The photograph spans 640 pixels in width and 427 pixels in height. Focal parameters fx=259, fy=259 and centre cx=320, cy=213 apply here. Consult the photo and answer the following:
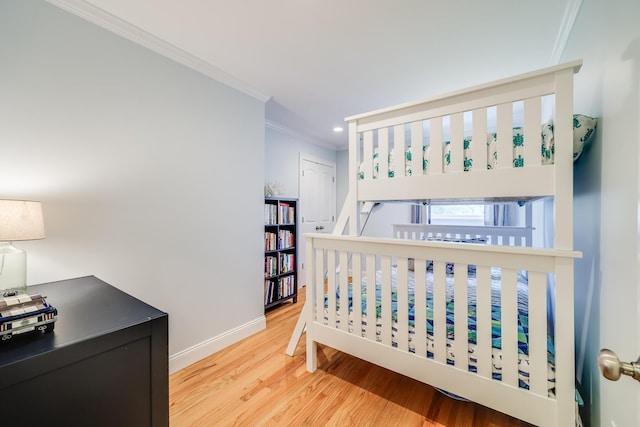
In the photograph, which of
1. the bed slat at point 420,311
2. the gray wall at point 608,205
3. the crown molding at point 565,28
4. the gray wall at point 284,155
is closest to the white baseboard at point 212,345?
the bed slat at point 420,311

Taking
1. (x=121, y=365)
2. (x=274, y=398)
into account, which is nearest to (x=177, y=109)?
(x=121, y=365)

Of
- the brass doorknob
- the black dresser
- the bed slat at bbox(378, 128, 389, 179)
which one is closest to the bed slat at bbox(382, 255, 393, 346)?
the bed slat at bbox(378, 128, 389, 179)

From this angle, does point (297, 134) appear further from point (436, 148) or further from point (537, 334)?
point (537, 334)

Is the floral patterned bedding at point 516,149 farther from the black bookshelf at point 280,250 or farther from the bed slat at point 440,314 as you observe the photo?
the black bookshelf at point 280,250

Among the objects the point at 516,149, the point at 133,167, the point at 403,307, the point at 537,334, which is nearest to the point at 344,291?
the point at 403,307

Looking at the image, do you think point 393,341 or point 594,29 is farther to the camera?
point 393,341

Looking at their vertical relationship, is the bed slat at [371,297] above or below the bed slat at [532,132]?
below

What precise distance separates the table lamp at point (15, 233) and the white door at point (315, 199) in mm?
2893

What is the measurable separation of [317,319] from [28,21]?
2.28 m

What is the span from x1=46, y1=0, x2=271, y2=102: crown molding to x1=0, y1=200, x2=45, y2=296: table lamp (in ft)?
3.66

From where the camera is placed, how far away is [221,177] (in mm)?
2143

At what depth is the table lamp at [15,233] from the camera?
1.01 m

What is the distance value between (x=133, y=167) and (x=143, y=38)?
2.71 ft

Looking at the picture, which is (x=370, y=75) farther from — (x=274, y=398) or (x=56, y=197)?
(x=274, y=398)
